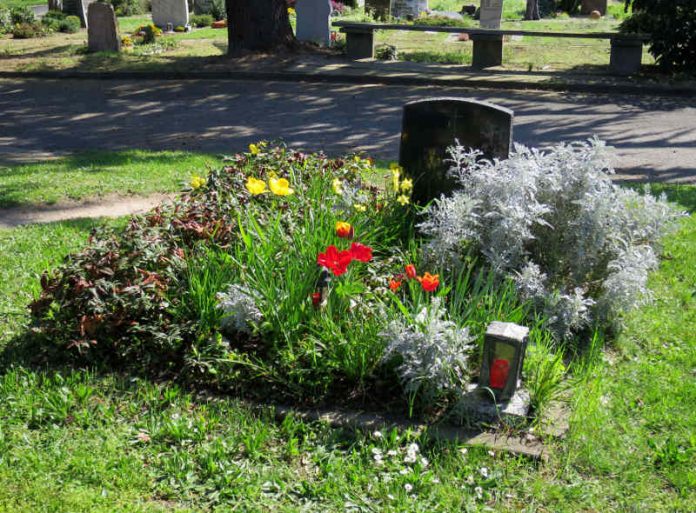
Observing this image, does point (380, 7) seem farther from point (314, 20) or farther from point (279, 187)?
point (279, 187)

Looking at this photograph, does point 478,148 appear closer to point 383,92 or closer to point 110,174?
point 110,174

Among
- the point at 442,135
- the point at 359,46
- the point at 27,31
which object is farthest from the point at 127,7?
the point at 442,135

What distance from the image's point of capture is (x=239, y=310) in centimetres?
445

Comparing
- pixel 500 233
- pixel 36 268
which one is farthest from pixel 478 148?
pixel 36 268

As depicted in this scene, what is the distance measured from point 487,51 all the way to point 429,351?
13.0 metres

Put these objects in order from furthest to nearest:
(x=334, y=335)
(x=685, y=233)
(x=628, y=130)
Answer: (x=628, y=130)
(x=685, y=233)
(x=334, y=335)

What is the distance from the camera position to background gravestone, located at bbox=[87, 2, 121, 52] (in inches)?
687

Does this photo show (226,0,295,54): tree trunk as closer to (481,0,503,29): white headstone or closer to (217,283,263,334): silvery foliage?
(481,0,503,29): white headstone

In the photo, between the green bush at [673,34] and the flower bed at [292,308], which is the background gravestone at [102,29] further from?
the flower bed at [292,308]

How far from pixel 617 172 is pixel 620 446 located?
5876 mm

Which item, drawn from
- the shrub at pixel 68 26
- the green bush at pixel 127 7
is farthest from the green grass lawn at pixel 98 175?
the green bush at pixel 127 7

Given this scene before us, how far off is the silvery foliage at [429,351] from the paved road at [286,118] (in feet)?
18.5

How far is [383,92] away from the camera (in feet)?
45.7

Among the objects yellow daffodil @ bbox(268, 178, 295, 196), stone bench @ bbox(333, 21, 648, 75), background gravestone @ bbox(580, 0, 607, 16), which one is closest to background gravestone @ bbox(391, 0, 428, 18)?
background gravestone @ bbox(580, 0, 607, 16)
